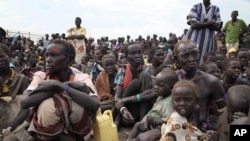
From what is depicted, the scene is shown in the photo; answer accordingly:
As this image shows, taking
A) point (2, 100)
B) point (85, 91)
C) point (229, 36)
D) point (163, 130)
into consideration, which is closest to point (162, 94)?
point (163, 130)

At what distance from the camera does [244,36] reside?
35.7ft

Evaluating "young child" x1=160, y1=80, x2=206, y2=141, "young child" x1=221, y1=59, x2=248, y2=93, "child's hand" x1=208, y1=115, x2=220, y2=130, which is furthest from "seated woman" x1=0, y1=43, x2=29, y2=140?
"young child" x1=221, y1=59, x2=248, y2=93

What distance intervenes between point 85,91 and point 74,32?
824 cm

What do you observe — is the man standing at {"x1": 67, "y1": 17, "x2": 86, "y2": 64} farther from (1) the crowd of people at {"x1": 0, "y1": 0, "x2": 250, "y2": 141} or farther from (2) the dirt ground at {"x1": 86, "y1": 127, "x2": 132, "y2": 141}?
(2) the dirt ground at {"x1": 86, "y1": 127, "x2": 132, "y2": 141}

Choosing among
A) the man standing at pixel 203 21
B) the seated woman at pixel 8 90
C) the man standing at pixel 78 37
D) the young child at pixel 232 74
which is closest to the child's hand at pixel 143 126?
the seated woman at pixel 8 90

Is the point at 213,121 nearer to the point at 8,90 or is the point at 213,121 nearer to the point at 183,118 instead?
the point at 183,118

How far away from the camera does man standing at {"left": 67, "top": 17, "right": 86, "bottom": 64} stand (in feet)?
37.1

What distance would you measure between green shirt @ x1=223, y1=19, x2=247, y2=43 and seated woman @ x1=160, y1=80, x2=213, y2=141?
793 centimetres

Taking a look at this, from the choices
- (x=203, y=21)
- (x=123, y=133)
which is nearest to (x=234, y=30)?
(x=203, y=21)

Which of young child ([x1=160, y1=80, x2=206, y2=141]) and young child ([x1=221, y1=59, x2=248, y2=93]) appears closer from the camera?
young child ([x1=160, y1=80, x2=206, y2=141])

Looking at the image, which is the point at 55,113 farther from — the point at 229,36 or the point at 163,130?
the point at 229,36

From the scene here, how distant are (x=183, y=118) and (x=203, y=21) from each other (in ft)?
13.3

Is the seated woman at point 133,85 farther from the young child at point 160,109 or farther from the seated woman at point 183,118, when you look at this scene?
the seated woman at point 183,118

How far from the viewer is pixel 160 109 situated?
381 centimetres
